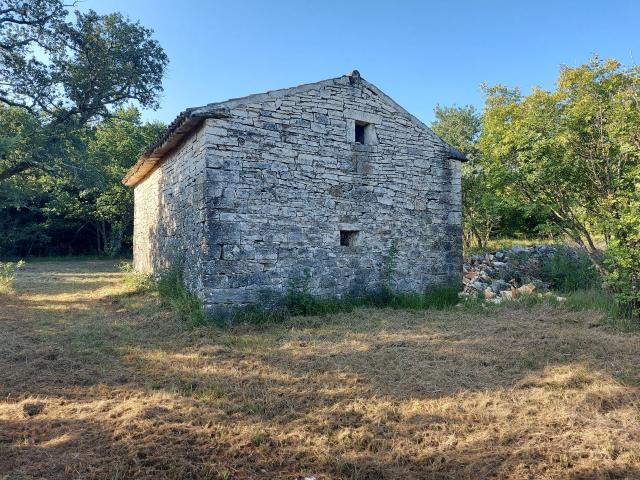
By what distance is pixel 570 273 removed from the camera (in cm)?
1073

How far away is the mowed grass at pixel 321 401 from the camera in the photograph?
2891mm

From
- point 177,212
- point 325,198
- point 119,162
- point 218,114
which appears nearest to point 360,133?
point 325,198

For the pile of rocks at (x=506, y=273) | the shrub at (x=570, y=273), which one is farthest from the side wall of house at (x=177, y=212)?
the shrub at (x=570, y=273)

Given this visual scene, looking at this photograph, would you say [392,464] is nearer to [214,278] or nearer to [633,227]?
[214,278]

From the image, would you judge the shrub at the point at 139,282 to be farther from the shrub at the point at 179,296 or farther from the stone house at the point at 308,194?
the shrub at the point at 179,296

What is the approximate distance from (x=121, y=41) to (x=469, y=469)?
1383 cm

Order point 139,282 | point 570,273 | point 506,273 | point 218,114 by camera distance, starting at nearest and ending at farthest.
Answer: point 218,114 → point 570,273 → point 139,282 → point 506,273

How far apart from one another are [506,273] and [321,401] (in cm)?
962

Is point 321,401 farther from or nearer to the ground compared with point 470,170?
nearer to the ground

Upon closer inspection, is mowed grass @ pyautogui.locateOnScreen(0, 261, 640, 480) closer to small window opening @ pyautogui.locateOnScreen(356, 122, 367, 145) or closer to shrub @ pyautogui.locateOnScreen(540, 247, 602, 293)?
shrub @ pyautogui.locateOnScreen(540, 247, 602, 293)

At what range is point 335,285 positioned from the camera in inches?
321

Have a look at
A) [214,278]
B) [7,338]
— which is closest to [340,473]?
[214,278]

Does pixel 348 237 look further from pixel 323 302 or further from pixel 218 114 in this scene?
pixel 218 114

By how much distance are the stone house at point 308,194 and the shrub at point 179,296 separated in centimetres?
24
